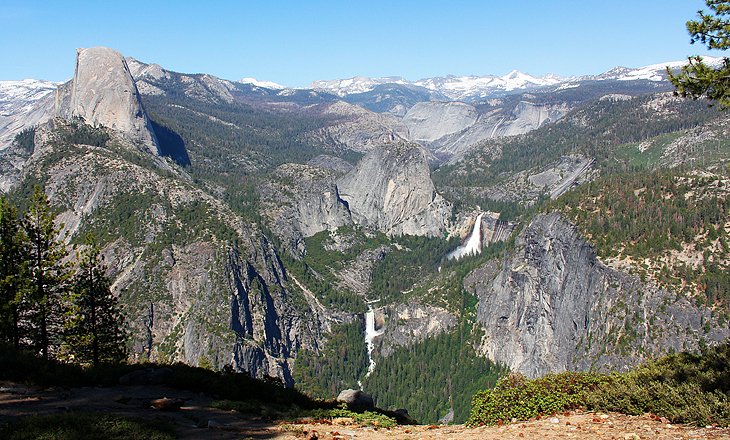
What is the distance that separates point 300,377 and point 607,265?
81252 millimetres

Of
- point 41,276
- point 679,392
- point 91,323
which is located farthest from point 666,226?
point 41,276

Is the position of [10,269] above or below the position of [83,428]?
above

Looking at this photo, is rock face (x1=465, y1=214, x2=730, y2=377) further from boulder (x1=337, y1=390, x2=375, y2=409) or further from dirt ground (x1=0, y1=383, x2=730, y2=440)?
dirt ground (x1=0, y1=383, x2=730, y2=440)

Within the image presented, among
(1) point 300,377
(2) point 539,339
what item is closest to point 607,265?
(2) point 539,339

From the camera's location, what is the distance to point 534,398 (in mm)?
21203

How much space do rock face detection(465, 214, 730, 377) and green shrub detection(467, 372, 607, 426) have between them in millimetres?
67220

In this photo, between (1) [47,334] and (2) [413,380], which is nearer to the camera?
(1) [47,334]

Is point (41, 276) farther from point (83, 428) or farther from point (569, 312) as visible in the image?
point (569, 312)

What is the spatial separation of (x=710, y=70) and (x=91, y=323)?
4602 centimetres

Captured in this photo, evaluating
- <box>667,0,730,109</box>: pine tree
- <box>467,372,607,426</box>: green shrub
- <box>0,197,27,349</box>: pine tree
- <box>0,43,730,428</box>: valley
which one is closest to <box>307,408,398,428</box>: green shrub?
<box>467,372,607,426</box>: green shrub

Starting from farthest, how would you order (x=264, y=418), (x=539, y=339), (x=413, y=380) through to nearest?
(x=413, y=380), (x=539, y=339), (x=264, y=418)

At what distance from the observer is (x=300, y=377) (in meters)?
139

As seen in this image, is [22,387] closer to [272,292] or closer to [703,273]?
[703,273]

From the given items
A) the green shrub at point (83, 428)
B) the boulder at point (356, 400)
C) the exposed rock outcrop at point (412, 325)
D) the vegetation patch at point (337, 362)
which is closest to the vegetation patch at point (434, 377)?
the exposed rock outcrop at point (412, 325)
